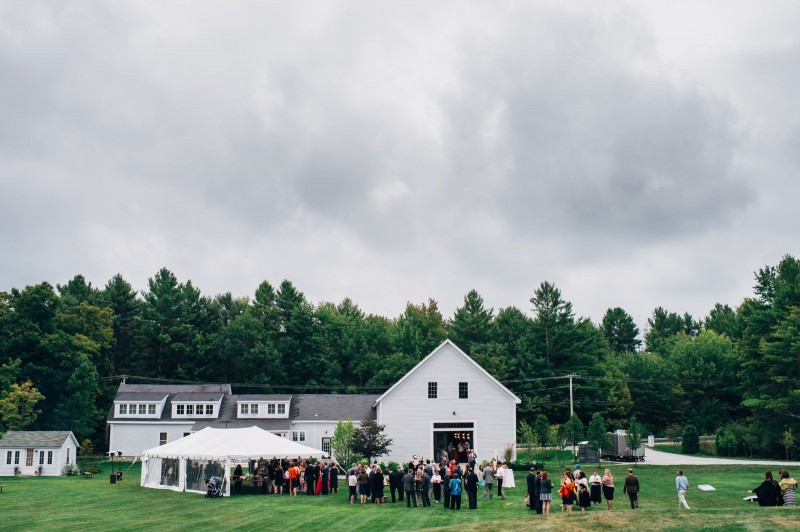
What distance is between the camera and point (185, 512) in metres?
26.5

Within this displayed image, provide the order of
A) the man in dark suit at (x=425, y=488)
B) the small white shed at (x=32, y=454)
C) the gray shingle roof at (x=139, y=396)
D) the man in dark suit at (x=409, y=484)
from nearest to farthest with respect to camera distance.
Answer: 1. the man in dark suit at (x=409, y=484)
2. the man in dark suit at (x=425, y=488)
3. the small white shed at (x=32, y=454)
4. the gray shingle roof at (x=139, y=396)

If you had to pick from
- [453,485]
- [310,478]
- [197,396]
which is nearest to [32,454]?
[197,396]

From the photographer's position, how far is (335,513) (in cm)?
2638

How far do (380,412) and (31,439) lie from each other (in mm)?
22528

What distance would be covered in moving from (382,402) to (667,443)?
43.9 meters

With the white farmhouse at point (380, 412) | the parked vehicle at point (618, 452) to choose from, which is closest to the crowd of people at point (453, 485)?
the white farmhouse at point (380, 412)

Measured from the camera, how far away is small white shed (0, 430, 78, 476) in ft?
153

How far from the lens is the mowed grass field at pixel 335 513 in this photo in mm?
21453

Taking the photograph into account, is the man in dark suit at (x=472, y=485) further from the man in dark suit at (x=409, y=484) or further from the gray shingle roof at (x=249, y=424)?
the gray shingle roof at (x=249, y=424)

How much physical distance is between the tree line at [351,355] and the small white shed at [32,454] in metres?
12.0

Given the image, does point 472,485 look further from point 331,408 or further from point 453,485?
point 331,408

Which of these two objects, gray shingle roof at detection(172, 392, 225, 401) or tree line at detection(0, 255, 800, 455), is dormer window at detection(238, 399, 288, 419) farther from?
tree line at detection(0, 255, 800, 455)

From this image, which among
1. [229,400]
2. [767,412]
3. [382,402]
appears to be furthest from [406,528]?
[767,412]

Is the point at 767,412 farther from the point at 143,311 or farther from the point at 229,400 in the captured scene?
the point at 143,311
